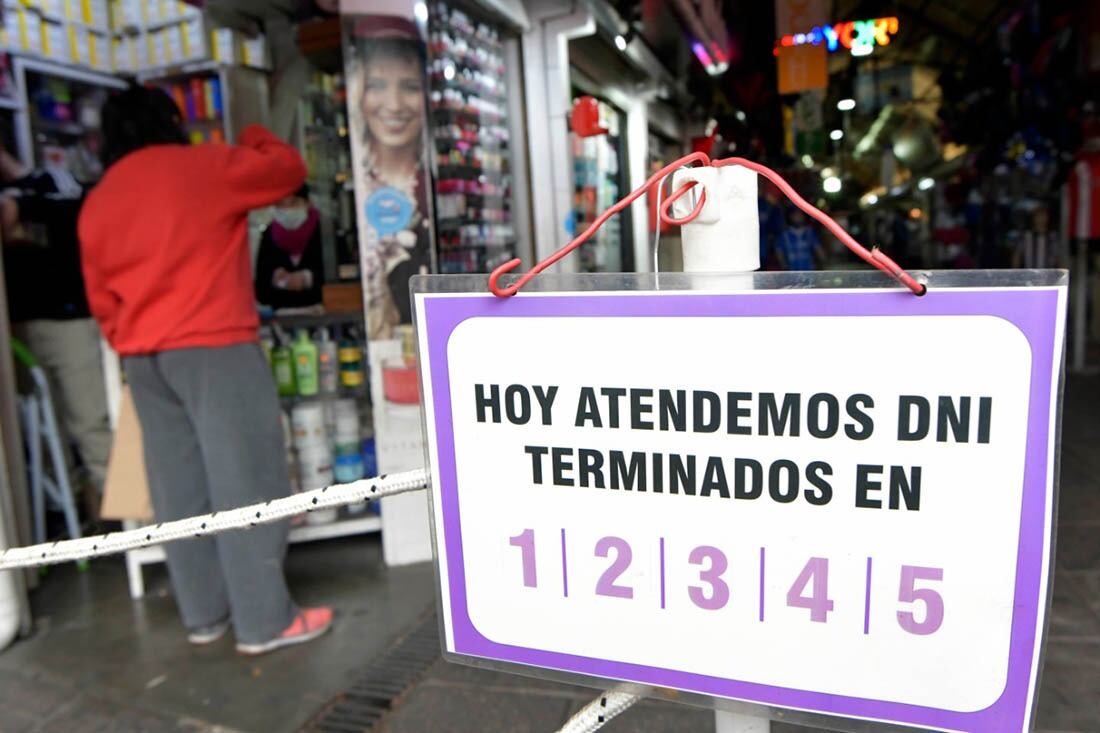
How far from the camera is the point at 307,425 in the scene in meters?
3.63

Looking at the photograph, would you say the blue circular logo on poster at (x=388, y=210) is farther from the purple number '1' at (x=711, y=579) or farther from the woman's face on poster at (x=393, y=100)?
the purple number '1' at (x=711, y=579)

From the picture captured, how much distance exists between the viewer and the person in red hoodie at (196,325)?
2.78 m

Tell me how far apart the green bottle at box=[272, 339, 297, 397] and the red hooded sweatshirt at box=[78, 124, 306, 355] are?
71 cm

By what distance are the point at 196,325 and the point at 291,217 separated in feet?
5.84

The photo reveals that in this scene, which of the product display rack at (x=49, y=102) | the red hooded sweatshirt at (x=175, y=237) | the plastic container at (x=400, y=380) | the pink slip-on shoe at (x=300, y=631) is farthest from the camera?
the product display rack at (x=49, y=102)

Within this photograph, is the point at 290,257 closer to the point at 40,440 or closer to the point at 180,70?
the point at 40,440

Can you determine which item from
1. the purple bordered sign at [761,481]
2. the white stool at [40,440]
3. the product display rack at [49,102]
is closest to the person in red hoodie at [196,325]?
the white stool at [40,440]

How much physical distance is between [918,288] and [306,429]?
3.17 metres

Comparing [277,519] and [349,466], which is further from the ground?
[277,519]

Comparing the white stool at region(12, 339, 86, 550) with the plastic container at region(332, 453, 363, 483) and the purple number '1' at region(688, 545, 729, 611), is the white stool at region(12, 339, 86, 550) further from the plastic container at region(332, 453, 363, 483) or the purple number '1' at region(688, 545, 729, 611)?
the purple number '1' at region(688, 545, 729, 611)

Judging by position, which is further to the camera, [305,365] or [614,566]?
[305,365]

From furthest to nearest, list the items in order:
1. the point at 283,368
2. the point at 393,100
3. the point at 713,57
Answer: the point at 713,57 < the point at 283,368 < the point at 393,100

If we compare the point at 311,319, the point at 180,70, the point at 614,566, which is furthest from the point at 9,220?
the point at 614,566

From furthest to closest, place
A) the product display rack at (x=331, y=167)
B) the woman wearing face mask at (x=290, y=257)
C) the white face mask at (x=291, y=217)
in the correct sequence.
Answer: the product display rack at (x=331, y=167)
the white face mask at (x=291, y=217)
the woman wearing face mask at (x=290, y=257)
